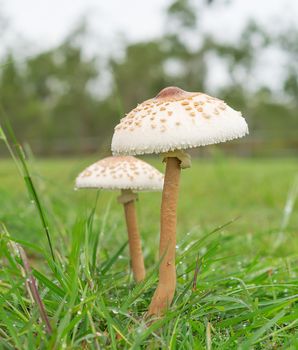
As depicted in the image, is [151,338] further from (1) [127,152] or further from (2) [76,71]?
(2) [76,71]

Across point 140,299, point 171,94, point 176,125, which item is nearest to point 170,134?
point 176,125

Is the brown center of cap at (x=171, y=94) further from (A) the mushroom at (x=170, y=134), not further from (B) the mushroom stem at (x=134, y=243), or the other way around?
(B) the mushroom stem at (x=134, y=243)

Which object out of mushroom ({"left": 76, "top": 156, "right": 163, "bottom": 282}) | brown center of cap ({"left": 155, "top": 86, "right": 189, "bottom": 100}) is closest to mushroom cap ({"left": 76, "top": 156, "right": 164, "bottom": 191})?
mushroom ({"left": 76, "top": 156, "right": 163, "bottom": 282})

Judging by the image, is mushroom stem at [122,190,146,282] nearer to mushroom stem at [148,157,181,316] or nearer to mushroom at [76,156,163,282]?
mushroom at [76,156,163,282]

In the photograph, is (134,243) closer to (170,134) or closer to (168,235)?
(168,235)

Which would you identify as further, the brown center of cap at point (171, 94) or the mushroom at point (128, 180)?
the mushroom at point (128, 180)

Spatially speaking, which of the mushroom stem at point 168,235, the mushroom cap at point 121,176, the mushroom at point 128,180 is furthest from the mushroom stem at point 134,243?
the mushroom stem at point 168,235
